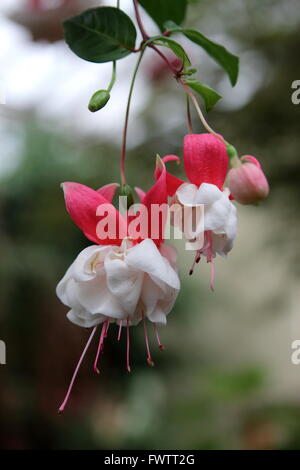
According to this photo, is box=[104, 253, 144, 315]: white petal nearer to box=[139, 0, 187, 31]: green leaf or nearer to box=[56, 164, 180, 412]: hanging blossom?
box=[56, 164, 180, 412]: hanging blossom

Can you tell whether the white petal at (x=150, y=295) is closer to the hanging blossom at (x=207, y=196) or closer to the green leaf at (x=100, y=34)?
the hanging blossom at (x=207, y=196)

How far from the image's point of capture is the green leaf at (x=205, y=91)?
1.17 ft

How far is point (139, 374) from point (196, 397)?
0.25 m

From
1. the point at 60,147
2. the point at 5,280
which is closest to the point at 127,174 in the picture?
the point at 60,147

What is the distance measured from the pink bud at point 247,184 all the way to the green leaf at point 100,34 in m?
0.12

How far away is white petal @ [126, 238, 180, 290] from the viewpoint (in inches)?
13.0

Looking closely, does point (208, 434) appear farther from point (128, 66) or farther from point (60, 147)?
point (128, 66)

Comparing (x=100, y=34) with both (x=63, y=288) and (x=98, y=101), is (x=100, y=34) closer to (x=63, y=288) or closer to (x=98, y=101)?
(x=98, y=101)

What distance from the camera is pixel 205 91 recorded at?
14.3 inches

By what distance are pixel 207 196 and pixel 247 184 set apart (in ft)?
0.09

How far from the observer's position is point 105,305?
0.34 metres

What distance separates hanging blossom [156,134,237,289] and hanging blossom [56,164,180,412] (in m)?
0.02

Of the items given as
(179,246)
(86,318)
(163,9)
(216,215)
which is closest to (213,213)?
(216,215)

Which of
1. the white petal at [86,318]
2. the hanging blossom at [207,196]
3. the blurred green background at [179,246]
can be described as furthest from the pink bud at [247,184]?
the blurred green background at [179,246]
